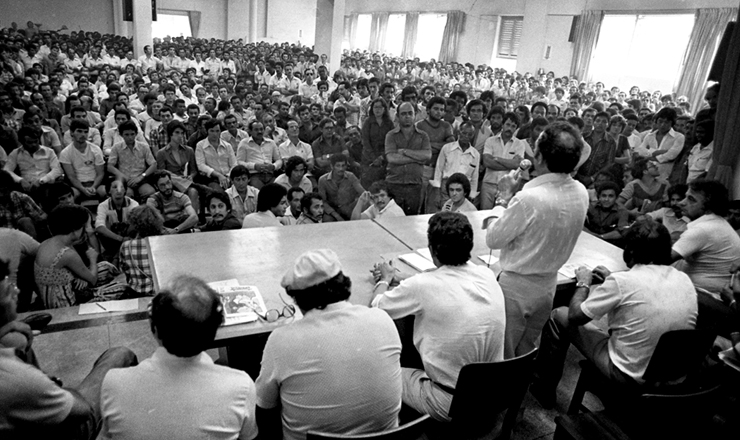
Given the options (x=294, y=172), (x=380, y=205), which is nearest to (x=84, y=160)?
(x=294, y=172)

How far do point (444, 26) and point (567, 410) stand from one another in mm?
18384

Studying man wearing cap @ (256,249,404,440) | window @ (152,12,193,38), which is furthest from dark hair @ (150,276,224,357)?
window @ (152,12,193,38)

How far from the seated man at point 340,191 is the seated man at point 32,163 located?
110 inches

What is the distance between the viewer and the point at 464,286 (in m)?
2.04

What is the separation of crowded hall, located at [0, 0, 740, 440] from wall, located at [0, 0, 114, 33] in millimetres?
16164

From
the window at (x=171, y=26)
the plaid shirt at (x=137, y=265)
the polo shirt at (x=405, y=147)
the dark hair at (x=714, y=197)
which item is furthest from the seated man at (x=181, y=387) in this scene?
the window at (x=171, y=26)

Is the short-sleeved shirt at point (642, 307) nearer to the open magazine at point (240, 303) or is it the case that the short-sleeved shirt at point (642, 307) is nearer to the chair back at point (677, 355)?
the chair back at point (677, 355)

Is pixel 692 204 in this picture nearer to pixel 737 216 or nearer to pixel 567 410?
pixel 737 216

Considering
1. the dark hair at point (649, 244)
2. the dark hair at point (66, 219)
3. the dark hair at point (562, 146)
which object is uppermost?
the dark hair at point (562, 146)

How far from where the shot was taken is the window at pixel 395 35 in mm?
22234

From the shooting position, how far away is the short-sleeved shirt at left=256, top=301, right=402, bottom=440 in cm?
162

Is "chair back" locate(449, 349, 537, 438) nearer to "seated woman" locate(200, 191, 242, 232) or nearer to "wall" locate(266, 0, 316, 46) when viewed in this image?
"seated woman" locate(200, 191, 242, 232)

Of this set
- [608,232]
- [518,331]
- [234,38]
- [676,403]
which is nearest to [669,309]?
[676,403]

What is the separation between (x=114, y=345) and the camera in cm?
316
